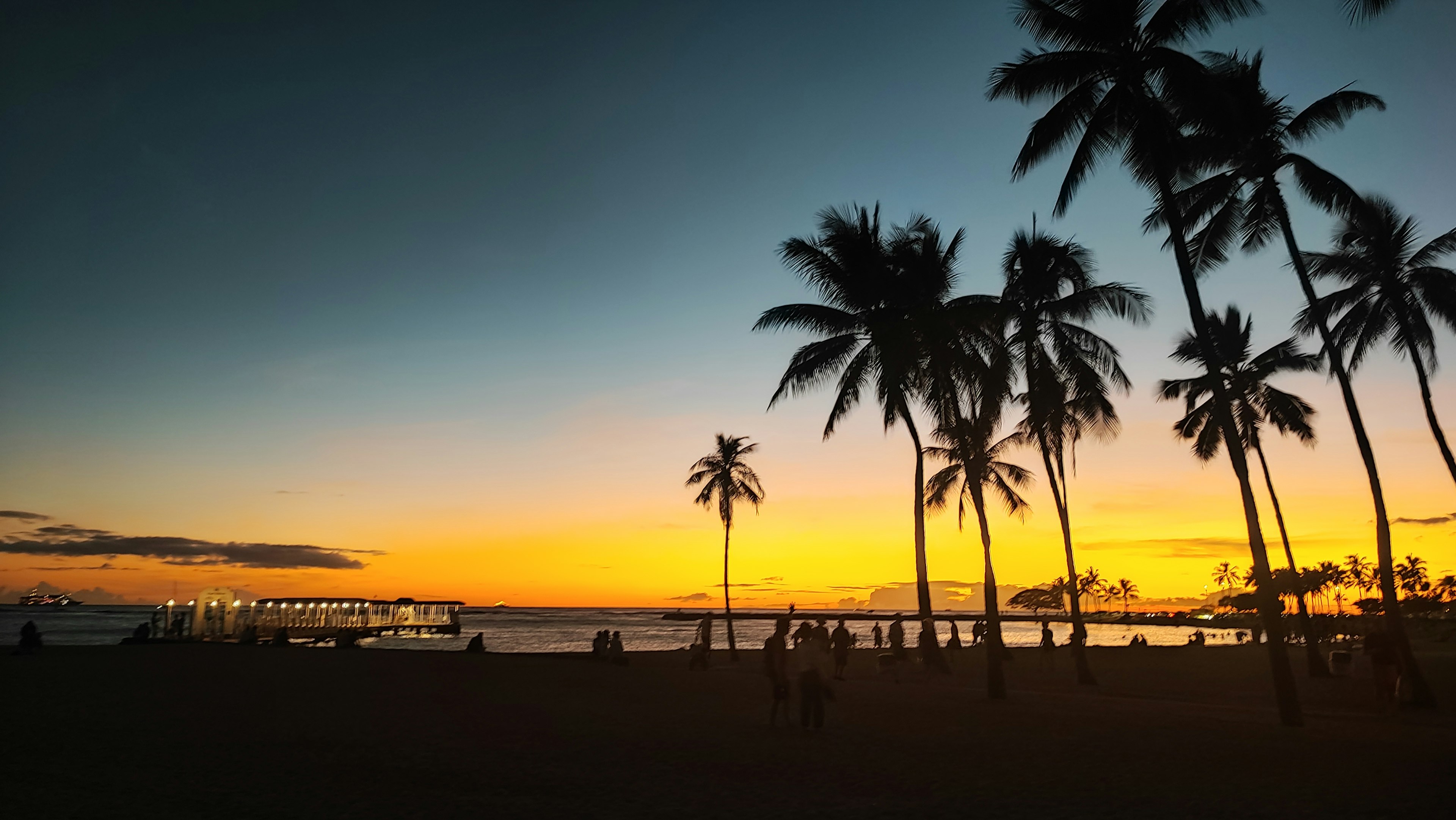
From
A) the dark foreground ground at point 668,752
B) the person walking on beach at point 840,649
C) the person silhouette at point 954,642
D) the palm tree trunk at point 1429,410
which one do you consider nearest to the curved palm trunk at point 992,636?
the dark foreground ground at point 668,752

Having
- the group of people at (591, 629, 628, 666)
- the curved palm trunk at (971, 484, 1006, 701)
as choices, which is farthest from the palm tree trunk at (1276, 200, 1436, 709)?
the group of people at (591, 629, 628, 666)

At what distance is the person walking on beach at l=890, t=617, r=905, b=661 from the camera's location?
25781 millimetres

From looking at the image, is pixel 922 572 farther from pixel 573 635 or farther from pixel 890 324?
pixel 573 635

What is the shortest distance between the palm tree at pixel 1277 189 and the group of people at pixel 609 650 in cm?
2264

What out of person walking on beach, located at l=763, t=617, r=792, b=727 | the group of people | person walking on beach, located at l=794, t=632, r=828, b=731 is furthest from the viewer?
the group of people

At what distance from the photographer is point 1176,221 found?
1603cm

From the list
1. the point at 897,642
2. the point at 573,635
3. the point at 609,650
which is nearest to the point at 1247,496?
the point at 897,642

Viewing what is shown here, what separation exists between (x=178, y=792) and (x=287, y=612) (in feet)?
210

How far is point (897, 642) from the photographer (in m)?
28.7

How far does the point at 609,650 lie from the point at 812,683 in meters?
21.7

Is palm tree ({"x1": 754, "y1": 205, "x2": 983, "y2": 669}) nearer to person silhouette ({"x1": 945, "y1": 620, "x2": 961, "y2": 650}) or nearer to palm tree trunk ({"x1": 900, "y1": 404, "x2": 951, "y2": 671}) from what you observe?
palm tree trunk ({"x1": 900, "y1": 404, "x2": 951, "y2": 671})

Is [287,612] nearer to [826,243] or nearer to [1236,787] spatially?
[826,243]

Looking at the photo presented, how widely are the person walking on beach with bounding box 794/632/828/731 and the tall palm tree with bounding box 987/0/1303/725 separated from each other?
7.99 metres

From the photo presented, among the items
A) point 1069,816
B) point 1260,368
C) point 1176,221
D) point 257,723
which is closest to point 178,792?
point 257,723
